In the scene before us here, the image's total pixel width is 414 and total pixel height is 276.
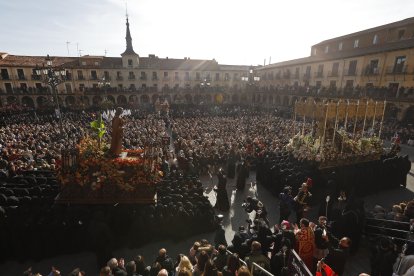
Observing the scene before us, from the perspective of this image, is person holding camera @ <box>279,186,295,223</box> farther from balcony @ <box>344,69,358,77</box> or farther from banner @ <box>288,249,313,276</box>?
balcony @ <box>344,69,358,77</box>

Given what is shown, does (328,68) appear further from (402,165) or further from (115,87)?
(115,87)

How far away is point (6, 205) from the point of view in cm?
779

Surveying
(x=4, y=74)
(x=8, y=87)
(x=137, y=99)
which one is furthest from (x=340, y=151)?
(x=4, y=74)

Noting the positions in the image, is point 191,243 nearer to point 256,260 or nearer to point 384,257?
point 256,260

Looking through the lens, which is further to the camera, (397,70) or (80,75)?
(80,75)

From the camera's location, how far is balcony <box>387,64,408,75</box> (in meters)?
24.8

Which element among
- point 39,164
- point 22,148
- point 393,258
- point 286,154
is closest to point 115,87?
point 22,148

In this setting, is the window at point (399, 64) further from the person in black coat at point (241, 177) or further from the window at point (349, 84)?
the person in black coat at point (241, 177)

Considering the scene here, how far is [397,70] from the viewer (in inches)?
1019

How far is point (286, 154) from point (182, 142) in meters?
6.82

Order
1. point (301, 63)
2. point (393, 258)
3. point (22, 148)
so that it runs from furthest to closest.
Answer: point (301, 63)
point (22, 148)
point (393, 258)

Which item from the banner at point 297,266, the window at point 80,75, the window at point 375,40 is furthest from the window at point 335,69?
the window at point 80,75

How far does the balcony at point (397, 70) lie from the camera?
81.5 ft

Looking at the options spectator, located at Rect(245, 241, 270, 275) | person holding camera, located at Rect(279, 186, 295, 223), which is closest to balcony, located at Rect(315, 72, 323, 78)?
person holding camera, located at Rect(279, 186, 295, 223)
